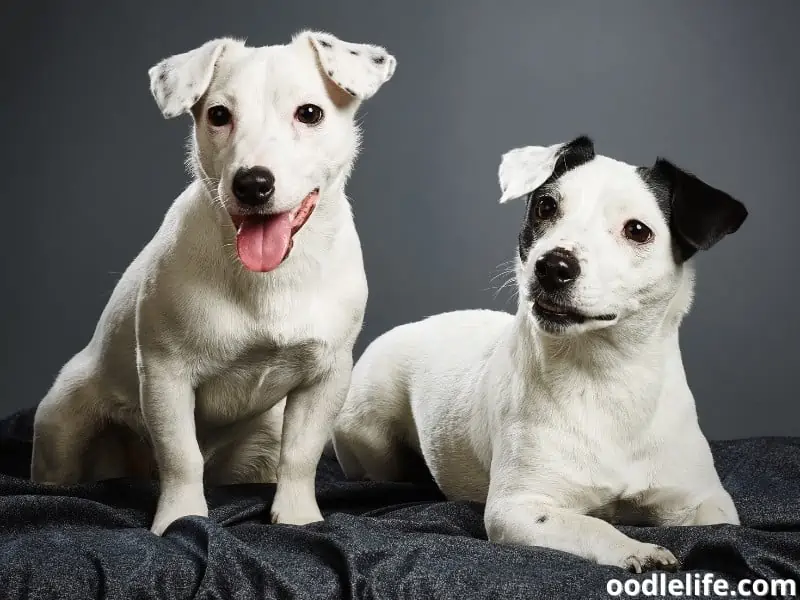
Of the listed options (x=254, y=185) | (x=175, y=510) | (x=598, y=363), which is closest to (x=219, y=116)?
(x=254, y=185)

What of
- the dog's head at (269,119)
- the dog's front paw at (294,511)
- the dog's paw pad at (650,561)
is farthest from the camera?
the dog's front paw at (294,511)

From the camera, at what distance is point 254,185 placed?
2963mm

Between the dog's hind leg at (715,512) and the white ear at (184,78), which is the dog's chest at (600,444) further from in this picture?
the white ear at (184,78)

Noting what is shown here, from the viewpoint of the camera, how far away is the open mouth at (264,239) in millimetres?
3066

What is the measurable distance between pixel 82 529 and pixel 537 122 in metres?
2.94

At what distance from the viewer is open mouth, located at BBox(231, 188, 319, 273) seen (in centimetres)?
307

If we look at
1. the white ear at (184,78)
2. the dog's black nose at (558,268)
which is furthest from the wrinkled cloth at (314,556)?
the white ear at (184,78)

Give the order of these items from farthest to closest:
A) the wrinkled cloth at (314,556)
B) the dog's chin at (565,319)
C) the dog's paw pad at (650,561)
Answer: the dog's chin at (565,319), the dog's paw pad at (650,561), the wrinkled cloth at (314,556)

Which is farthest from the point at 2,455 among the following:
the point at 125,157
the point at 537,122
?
the point at 537,122

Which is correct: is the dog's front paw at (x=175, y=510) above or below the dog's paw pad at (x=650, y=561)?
below

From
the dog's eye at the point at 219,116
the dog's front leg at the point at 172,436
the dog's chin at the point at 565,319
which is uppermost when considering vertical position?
the dog's eye at the point at 219,116

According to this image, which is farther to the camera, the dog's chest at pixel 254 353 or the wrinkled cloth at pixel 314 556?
the dog's chest at pixel 254 353

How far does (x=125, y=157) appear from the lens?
5434mm

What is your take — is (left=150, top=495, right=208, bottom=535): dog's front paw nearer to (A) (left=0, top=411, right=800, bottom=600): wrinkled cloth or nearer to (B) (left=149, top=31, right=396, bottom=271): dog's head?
(A) (left=0, top=411, right=800, bottom=600): wrinkled cloth
